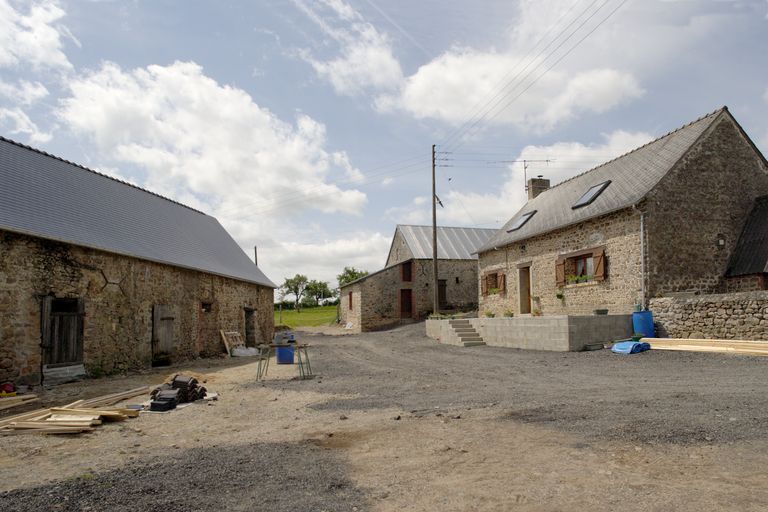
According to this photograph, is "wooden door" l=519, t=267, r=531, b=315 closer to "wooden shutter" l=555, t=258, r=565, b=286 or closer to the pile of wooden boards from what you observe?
"wooden shutter" l=555, t=258, r=565, b=286

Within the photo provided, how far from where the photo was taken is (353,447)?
5.46 m

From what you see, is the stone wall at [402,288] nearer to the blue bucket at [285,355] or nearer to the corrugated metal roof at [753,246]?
the blue bucket at [285,355]

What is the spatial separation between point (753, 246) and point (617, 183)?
4429 millimetres

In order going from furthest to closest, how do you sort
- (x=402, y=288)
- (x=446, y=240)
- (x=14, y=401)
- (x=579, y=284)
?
(x=446, y=240)
(x=402, y=288)
(x=579, y=284)
(x=14, y=401)

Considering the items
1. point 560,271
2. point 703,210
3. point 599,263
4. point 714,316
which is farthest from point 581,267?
point 714,316

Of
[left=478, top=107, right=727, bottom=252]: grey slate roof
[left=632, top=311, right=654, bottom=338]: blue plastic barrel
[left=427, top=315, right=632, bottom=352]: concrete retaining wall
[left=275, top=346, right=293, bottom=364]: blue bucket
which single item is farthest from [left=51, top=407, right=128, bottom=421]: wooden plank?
[left=478, top=107, right=727, bottom=252]: grey slate roof

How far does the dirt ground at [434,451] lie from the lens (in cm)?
388

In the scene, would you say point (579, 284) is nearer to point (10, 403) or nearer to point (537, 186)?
point (537, 186)

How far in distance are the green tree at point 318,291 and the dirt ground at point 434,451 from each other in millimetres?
66631

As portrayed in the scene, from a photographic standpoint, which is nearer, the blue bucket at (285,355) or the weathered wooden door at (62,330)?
the weathered wooden door at (62,330)

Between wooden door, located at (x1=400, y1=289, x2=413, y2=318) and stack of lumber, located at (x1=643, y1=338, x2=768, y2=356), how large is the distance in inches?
719

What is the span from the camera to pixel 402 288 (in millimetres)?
31094

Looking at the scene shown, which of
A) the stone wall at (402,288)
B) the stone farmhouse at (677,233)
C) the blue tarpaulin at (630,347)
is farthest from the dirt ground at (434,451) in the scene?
the stone wall at (402,288)

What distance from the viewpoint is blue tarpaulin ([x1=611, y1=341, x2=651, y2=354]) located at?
12.7 m
